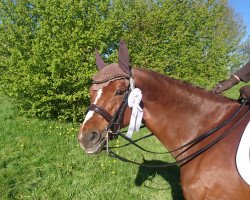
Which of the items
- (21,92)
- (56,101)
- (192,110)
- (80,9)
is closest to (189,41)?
(80,9)

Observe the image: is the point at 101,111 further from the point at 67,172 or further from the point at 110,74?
the point at 67,172

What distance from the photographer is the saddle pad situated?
2.73 metres

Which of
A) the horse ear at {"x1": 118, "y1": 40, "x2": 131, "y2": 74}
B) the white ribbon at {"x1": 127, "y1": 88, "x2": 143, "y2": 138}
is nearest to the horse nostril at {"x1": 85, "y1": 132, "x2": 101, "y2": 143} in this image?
the white ribbon at {"x1": 127, "y1": 88, "x2": 143, "y2": 138}

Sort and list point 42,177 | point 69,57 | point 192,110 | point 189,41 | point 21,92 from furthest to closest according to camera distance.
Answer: point 189,41 → point 21,92 → point 69,57 → point 42,177 → point 192,110

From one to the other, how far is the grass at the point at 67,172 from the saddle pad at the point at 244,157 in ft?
8.12

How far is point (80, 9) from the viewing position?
7977 millimetres

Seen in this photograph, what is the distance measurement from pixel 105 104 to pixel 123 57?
0.48 m

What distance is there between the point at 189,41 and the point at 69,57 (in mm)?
4869

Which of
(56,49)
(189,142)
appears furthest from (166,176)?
(56,49)

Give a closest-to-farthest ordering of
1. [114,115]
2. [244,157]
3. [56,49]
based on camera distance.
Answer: [244,157]
[114,115]
[56,49]

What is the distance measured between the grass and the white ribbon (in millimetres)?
2079

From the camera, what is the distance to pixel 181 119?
3.20 m

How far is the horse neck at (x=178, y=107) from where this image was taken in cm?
318

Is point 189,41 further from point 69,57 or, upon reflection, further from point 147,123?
point 147,123
